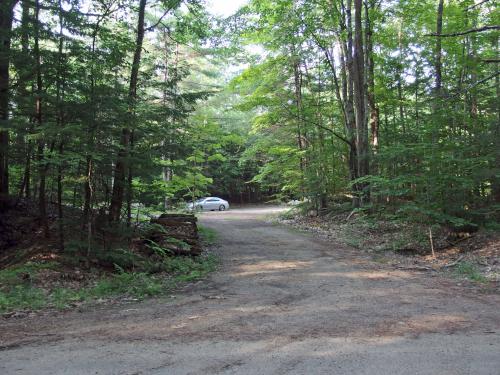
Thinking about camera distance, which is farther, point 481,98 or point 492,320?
point 481,98

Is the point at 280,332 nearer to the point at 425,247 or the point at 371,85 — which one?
the point at 425,247

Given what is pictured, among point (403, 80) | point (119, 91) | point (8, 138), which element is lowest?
point (8, 138)

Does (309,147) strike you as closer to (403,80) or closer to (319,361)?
(403,80)

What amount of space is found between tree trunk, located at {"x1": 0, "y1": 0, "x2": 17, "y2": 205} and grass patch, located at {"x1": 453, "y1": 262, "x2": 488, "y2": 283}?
962cm

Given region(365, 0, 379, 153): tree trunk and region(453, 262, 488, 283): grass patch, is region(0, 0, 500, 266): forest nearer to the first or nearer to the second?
region(365, 0, 379, 153): tree trunk

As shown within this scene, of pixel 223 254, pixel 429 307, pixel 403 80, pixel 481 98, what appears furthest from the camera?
pixel 403 80

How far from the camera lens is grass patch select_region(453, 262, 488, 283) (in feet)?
25.8

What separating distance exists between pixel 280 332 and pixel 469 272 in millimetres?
5384

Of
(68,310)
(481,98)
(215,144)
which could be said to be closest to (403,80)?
(481,98)

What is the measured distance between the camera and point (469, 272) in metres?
8.39

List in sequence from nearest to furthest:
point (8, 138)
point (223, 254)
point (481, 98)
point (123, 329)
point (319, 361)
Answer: point (319, 361)
point (123, 329)
point (8, 138)
point (223, 254)
point (481, 98)

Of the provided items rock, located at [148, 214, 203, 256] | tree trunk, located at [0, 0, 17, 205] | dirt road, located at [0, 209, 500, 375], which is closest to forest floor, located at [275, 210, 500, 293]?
dirt road, located at [0, 209, 500, 375]

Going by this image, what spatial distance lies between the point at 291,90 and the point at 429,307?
17.1 m

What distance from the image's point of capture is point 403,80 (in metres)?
18.3
